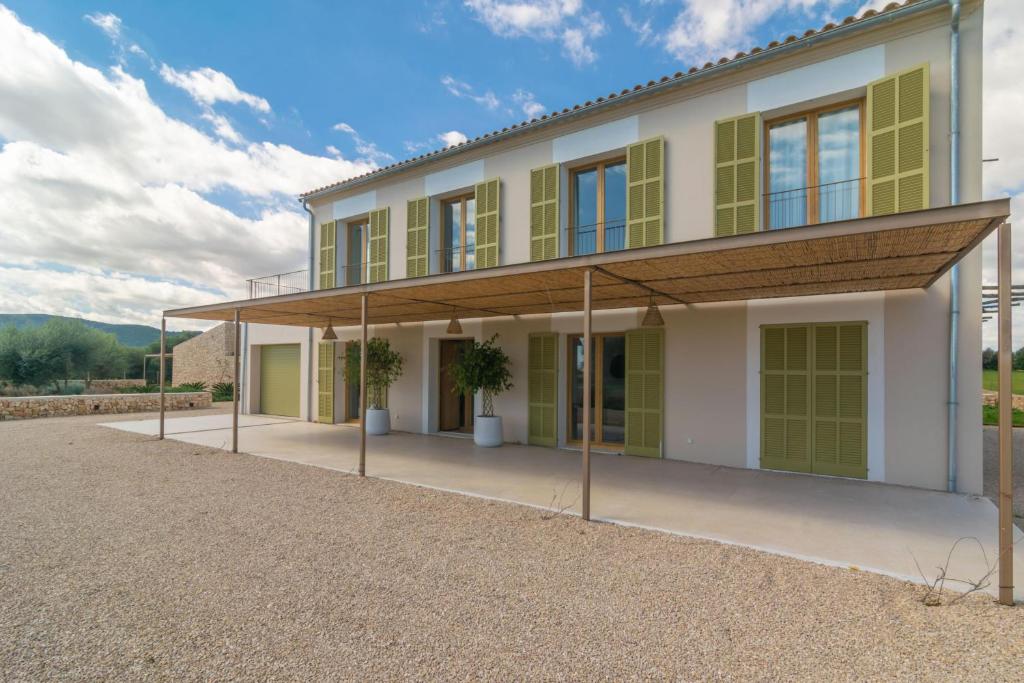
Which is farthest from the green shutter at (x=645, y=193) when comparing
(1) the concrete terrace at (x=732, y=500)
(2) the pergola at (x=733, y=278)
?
(1) the concrete terrace at (x=732, y=500)

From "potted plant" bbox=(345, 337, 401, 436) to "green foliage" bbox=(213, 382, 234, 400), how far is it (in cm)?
1088

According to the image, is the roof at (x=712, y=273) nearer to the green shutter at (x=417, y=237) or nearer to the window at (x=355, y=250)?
the green shutter at (x=417, y=237)

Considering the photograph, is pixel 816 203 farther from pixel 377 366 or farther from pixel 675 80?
pixel 377 366

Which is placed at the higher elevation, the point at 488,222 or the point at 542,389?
the point at 488,222

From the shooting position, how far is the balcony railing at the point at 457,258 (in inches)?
366

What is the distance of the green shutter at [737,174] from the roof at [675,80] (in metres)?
0.76

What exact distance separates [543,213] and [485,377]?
300 centimetres

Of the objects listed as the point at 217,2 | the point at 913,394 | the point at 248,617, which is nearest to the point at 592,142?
the point at 913,394

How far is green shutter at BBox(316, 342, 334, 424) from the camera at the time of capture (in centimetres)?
1157

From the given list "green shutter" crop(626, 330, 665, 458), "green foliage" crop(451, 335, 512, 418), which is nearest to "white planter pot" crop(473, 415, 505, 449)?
"green foliage" crop(451, 335, 512, 418)

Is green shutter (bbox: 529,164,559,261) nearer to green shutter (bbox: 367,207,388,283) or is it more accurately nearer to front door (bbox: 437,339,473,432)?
front door (bbox: 437,339,473,432)

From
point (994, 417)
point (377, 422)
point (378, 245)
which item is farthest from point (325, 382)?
point (994, 417)

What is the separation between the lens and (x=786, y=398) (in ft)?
21.1

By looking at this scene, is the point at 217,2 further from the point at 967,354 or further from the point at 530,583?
the point at 967,354
